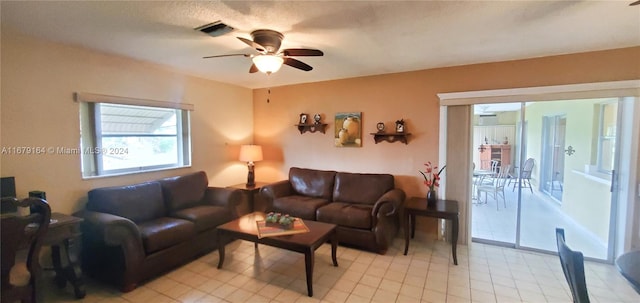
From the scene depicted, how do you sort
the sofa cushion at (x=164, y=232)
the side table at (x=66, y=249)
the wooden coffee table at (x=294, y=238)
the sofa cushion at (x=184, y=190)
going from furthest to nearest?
the sofa cushion at (x=184, y=190), the sofa cushion at (x=164, y=232), the wooden coffee table at (x=294, y=238), the side table at (x=66, y=249)

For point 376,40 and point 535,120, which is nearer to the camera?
point 376,40

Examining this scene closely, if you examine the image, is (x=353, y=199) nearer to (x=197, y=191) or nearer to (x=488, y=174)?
(x=488, y=174)

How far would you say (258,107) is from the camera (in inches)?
202

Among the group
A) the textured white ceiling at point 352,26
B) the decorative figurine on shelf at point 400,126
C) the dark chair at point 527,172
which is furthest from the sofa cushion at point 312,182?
the dark chair at point 527,172

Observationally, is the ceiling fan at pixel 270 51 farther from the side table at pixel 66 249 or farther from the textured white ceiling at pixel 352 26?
the side table at pixel 66 249

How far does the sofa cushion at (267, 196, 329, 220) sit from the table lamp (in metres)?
0.89

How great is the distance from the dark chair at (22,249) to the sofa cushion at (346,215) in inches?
101

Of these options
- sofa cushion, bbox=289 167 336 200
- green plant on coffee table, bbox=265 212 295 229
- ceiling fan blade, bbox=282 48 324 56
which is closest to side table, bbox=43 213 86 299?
green plant on coffee table, bbox=265 212 295 229

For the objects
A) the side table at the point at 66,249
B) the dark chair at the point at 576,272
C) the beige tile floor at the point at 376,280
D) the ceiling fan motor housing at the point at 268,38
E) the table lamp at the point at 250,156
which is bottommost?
the beige tile floor at the point at 376,280

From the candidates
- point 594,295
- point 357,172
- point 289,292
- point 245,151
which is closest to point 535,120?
point 594,295

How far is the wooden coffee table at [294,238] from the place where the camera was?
250 centimetres

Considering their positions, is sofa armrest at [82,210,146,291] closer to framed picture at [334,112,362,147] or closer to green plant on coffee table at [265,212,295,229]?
green plant on coffee table at [265,212,295,229]

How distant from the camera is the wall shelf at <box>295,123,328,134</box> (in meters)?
4.57

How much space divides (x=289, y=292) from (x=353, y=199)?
5.57 ft
